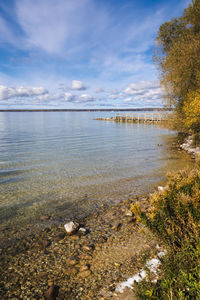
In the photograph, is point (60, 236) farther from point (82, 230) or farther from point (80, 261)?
point (80, 261)

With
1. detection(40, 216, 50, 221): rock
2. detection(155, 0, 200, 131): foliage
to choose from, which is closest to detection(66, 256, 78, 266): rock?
detection(40, 216, 50, 221): rock

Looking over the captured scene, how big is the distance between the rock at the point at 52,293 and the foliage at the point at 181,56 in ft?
68.6

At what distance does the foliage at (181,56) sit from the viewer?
64.1 ft

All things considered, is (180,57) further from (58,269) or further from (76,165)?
(58,269)

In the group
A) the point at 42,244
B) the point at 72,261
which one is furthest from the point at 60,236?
the point at 72,261

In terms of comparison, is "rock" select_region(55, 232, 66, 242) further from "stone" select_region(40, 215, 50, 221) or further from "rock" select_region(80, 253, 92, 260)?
"stone" select_region(40, 215, 50, 221)

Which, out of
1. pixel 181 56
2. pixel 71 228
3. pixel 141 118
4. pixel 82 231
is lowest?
pixel 82 231

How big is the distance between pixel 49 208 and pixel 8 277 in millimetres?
3524

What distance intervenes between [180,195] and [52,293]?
3.13 m

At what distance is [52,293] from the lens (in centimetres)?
352

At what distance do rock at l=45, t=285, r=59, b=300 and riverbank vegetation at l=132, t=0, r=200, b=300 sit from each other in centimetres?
172

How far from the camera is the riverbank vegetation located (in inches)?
102

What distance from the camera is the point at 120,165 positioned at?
14.1 metres

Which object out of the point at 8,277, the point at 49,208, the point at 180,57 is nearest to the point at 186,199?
the point at 8,277
